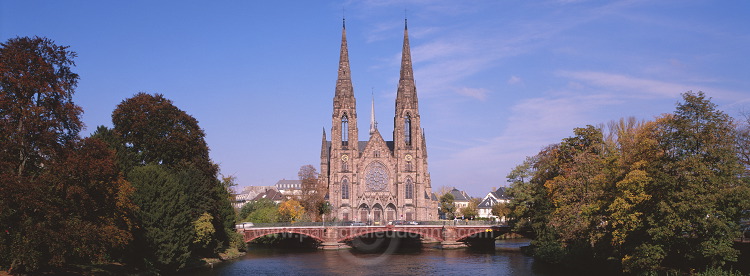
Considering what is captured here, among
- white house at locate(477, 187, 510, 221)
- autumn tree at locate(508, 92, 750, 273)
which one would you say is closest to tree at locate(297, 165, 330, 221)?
white house at locate(477, 187, 510, 221)

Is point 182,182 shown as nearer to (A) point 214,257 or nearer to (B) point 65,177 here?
(A) point 214,257

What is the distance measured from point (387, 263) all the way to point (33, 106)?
141 feet

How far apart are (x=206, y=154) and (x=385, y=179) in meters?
54.2

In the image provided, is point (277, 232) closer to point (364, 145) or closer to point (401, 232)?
point (401, 232)

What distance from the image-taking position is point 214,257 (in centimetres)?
6669

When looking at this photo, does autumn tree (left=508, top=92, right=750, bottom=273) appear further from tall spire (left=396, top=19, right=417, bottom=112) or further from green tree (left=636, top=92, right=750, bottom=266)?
tall spire (left=396, top=19, right=417, bottom=112)

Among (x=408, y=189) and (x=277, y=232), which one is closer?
(x=277, y=232)

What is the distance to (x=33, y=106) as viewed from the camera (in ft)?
106

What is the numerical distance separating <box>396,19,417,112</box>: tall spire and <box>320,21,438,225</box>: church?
0.60 ft

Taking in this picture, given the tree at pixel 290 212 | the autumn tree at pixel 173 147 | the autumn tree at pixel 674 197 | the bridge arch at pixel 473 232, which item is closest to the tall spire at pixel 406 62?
the tree at pixel 290 212

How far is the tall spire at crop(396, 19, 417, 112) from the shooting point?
120 metres

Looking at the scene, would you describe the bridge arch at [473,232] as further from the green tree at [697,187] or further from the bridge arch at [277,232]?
the green tree at [697,187]

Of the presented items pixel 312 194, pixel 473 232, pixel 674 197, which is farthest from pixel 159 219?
pixel 312 194

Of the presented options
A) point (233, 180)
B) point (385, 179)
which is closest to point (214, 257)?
point (233, 180)
